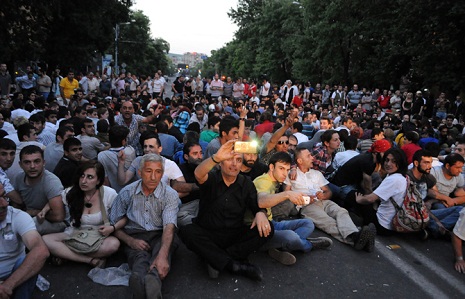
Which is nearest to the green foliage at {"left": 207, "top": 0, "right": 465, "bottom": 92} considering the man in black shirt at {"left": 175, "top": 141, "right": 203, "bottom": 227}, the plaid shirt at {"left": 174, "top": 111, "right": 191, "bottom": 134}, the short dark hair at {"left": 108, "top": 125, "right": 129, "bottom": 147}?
the plaid shirt at {"left": 174, "top": 111, "right": 191, "bottom": 134}

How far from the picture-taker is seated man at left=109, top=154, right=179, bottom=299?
4164mm

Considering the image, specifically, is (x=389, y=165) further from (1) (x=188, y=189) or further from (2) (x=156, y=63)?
(2) (x=156, y=63)

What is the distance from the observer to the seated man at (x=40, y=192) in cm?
436

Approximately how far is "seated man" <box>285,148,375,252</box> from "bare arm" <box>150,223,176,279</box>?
1.94 m

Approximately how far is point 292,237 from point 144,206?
1.80 metres

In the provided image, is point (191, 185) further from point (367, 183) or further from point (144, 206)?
point (367, 183)

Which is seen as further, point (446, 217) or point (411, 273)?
point (446, 217)

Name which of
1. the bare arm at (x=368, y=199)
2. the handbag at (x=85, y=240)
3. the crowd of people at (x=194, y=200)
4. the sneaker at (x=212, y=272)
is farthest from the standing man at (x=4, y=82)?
the bare arm at (x=368, y=199)

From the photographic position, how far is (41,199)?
4.51 m

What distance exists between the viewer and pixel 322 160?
7.16 meters

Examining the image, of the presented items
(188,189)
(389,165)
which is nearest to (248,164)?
(188,189)

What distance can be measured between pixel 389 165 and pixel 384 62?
19.9 metres

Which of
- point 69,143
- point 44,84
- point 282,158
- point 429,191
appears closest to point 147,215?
point 282,158

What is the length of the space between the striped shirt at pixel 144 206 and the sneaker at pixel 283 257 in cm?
134
